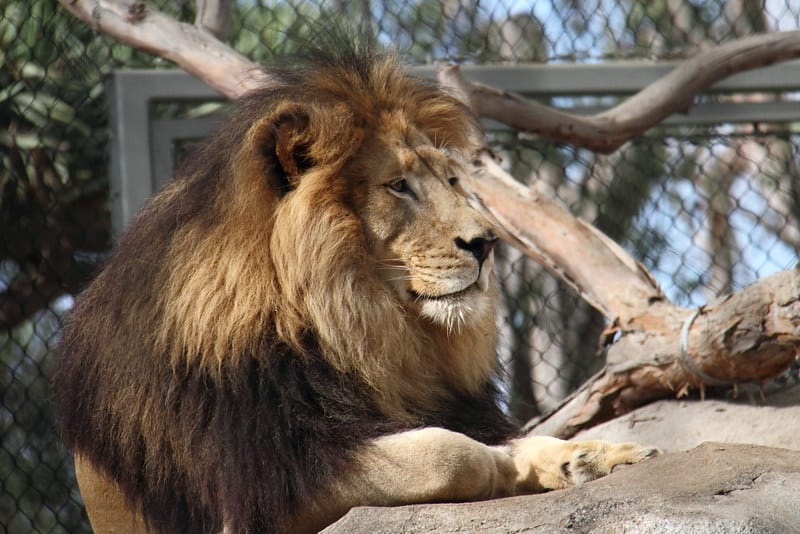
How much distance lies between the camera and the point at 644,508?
1824 millimetres

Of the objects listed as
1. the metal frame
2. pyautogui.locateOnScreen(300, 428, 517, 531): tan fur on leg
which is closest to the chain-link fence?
the metal frame

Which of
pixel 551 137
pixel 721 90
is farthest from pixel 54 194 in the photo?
pixel 721 90

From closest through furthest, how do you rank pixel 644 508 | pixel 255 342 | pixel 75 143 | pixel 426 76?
pixel 644 508 < pixel 255 342 < pixel 426 76 < pixel 75 143

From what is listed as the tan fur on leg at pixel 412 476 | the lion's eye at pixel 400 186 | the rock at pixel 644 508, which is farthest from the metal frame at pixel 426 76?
the rock at pixel 644 508

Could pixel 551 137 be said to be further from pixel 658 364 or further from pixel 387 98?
pixel 387 98

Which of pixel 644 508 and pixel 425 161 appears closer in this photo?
pixel 644 508

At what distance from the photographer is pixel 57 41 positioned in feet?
15.2

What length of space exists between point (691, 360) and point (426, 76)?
4.56 ft

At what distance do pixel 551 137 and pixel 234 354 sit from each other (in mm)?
1924

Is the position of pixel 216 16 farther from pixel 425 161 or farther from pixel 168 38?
pixel 425 161

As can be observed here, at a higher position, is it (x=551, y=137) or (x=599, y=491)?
(x=551, y=137)

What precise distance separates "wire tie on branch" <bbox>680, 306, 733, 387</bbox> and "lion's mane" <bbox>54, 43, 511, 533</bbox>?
742 millimetres

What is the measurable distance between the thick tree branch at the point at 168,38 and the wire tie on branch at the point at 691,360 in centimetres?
149

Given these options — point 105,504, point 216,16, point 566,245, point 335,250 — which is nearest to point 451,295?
point 335,250
